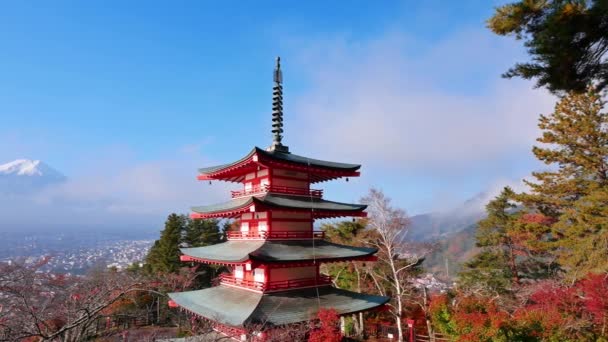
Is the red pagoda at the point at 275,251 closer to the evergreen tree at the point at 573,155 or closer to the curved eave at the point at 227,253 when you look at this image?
the curved eave at the point at 227,253

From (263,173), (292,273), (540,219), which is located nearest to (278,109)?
(263,173)

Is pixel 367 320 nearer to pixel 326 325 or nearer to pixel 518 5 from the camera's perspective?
pixel 326 325

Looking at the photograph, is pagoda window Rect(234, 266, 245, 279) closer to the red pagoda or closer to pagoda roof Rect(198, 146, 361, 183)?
the red pagoda

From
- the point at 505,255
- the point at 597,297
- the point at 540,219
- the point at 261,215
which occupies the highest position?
the point at 261,215

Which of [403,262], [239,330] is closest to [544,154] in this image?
[403,262]

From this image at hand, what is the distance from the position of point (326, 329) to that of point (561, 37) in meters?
12.0

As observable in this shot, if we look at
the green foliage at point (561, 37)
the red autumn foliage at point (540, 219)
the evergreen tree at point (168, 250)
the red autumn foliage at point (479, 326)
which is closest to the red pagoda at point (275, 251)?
the red autumn foliage at point (479, 326)

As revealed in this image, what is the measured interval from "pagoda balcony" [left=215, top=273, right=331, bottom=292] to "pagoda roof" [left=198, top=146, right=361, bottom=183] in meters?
5.47

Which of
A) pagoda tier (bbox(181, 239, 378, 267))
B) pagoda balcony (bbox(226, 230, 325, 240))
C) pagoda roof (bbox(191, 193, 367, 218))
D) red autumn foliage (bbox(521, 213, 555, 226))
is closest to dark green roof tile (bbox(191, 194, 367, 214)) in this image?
pagoda roof (bbox(191, 193, 367, 218))

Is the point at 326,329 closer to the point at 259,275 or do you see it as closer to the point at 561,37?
the point at 259,275

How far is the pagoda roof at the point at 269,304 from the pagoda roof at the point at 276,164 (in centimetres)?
596

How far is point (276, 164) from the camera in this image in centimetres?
1692

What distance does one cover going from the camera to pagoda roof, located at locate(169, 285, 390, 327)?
13938 mm

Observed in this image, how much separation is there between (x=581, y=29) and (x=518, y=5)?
5.33ft
